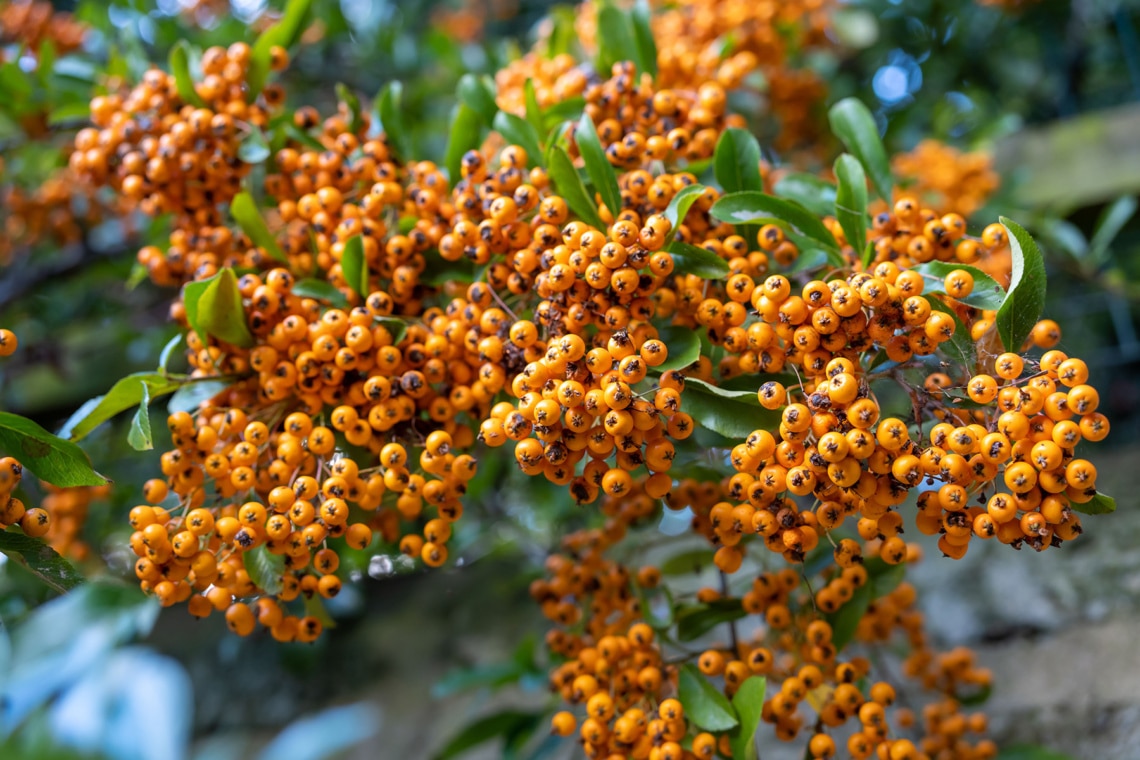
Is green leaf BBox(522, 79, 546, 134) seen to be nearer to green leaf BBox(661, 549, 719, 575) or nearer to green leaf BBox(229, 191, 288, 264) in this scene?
green leaf BBox(229, 191, 288, 264)

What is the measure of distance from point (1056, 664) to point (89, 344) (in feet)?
13.5

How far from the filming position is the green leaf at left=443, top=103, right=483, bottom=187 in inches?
65.4

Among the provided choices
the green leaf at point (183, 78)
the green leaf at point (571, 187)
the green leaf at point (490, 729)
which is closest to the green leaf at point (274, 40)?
the green leaf at point (183, 78)

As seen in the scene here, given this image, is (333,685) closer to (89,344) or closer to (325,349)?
(89,344)

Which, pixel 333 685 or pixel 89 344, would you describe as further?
pixel 89 344

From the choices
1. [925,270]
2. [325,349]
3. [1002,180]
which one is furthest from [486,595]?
[1002,180]

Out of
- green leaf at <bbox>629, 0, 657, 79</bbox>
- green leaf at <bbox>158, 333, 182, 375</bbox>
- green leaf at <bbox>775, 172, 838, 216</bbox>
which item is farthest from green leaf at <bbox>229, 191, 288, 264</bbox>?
green leaf at <bbox>775, 172, 838, 216</bbox>

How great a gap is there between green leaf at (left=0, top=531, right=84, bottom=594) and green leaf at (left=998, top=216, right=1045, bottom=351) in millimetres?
1505

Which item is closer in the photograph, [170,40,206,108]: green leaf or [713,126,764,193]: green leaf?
[713,126,764,193]: green leaf

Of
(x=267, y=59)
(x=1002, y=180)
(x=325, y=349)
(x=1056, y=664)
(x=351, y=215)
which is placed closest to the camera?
(x=325, y=349)

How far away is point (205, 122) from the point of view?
1.63m

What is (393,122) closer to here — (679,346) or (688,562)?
(679,346)

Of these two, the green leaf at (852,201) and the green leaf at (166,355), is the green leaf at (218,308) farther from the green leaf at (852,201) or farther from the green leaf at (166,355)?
the green leaf at (852,201)

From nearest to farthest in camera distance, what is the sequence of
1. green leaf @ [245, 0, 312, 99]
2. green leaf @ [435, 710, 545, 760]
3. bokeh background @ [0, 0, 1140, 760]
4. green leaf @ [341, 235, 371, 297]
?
green leaf @ [341, 235, 371, 297]
green leaf @ [245, 0, 312, 99]
green leaf @ [435, 710, 545, 760]
bokeh background @ [0, 0, 1140, 760]
